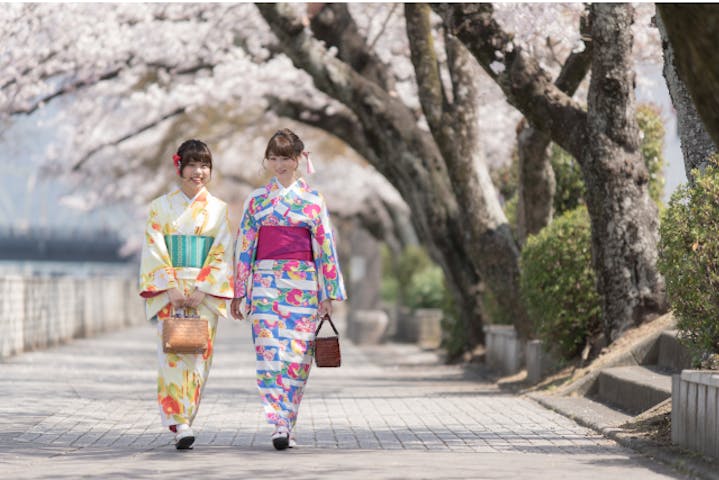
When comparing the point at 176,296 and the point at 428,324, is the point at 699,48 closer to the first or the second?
the point at 176,296

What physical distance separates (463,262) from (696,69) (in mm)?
12067

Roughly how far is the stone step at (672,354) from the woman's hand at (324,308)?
3.53 metres

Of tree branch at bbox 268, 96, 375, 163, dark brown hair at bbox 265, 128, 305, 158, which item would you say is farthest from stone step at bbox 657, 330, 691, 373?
tree branch at bbox 268, 96, 375, 163

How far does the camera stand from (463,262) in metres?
18.5

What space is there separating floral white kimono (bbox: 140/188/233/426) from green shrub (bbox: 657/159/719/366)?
3.09m

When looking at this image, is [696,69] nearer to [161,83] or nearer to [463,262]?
[463,262]

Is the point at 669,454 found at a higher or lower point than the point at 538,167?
lower

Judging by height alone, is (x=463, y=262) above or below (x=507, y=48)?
below

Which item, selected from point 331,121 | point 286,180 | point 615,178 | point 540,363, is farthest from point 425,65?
point 286,180

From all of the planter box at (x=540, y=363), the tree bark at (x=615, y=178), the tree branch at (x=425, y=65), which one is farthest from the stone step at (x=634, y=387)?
the tree branch at (x=425, y=65)

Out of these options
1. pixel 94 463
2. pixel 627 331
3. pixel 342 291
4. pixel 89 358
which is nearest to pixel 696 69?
pixel 342 291

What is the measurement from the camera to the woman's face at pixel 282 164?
28.9 ft

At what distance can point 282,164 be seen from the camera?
8812 millimetres

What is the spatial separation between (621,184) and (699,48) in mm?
6293
